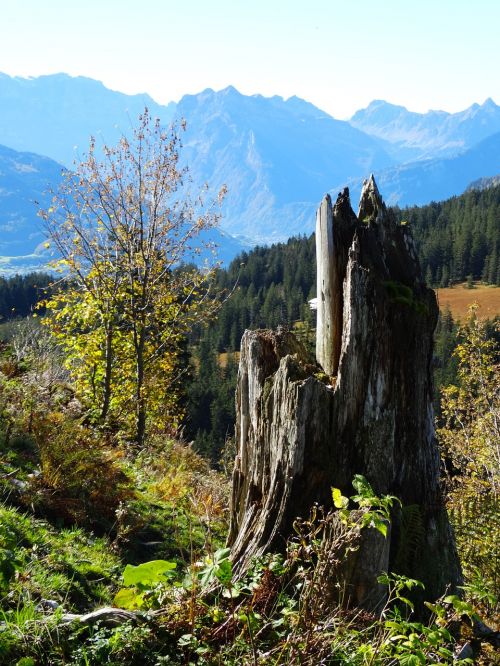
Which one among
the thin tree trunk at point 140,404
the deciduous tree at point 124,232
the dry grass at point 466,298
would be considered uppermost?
the dry grass at point 466,298

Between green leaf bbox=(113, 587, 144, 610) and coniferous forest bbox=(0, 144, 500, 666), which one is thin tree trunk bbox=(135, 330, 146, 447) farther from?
green leaf bbox=(113, 587, 144, 610)

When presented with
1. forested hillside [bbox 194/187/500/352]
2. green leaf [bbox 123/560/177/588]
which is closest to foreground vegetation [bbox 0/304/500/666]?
green leaf [bbox 123/560/177/588]

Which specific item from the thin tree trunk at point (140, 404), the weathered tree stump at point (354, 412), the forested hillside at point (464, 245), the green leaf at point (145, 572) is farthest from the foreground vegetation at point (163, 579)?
the forested hillside at point (464, 245)

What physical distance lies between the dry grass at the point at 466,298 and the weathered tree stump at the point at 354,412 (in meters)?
114

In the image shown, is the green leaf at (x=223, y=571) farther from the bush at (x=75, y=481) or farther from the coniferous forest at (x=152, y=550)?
the bush at (x=75, y=481)

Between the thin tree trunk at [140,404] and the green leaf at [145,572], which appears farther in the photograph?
the thin tree trunk at [140,404]

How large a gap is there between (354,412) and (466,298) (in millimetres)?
139634

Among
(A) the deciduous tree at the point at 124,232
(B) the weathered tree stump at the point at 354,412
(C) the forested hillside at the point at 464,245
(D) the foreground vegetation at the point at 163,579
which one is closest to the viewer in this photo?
(D) the foreground vegetation at the point at 163,579

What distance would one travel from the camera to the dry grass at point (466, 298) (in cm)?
12094

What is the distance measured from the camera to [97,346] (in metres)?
15.1

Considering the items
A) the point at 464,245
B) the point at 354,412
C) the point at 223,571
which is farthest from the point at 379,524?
the point at 464,245

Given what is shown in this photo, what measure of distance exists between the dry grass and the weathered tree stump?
375 feet

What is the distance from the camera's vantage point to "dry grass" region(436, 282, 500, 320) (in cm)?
12094

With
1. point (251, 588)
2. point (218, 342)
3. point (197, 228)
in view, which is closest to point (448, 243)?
point (218, 342)
